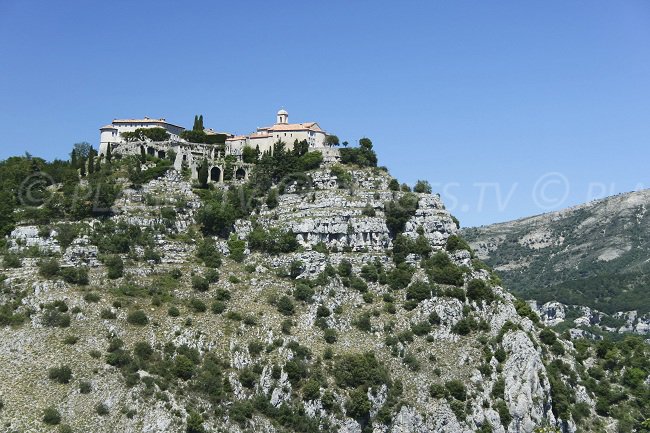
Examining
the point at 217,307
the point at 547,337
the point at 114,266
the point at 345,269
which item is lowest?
the point at 547,337

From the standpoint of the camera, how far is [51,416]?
8156 centimetres

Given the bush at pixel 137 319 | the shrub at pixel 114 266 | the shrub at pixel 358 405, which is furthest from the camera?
the shrub at pixel 114 266

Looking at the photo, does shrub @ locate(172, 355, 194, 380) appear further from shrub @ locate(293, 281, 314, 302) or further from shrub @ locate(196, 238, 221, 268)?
shrub @ locate(196, 238, 221, 268)

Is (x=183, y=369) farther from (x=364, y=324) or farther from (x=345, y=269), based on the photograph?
(x=345, y=269)

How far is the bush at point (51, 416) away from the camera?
8138 cm

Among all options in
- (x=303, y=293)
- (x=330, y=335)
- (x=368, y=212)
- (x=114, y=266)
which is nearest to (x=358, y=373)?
(x=330, y=335)

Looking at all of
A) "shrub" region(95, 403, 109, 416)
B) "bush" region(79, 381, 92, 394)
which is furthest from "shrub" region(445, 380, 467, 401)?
"bush" region(79, 381, 92, 394)

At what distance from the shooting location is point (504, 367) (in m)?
101

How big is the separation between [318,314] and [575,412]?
113 ft

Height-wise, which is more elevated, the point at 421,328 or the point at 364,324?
the point at 364,324

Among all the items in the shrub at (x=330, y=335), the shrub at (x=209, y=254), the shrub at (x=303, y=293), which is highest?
the shrub at (x=209, y=254)

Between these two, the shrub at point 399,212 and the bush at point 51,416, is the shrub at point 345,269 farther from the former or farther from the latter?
the bush at point 51,416

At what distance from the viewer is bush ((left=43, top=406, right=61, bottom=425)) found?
81.4 meters

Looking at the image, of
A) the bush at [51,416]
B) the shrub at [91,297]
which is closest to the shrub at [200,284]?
the shrub at [91,297]
